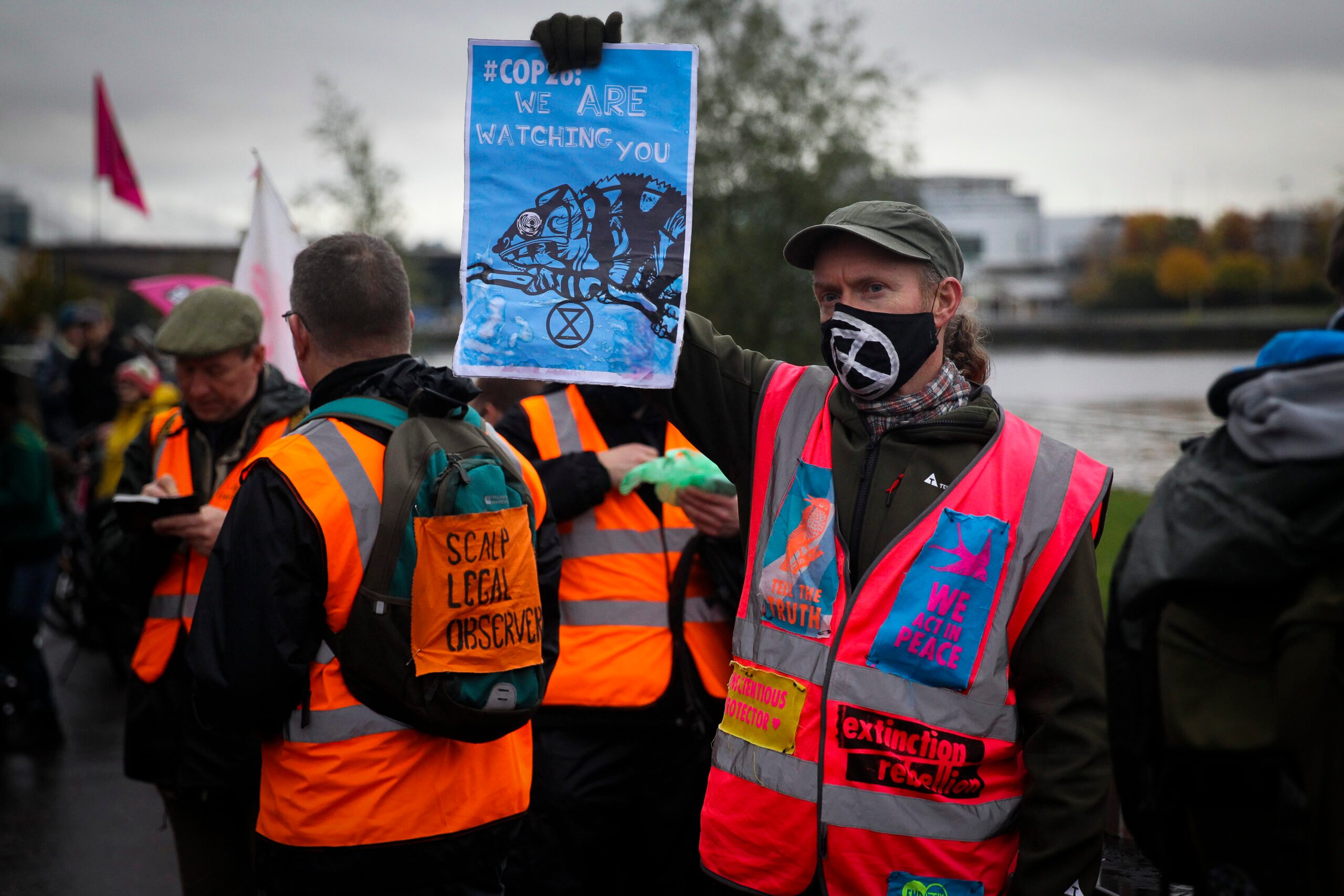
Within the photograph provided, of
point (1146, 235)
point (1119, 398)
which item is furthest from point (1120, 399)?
Answer: point (1146, 235)

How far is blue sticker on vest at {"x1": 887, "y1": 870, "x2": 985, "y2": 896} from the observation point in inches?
82.4

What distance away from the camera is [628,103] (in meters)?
2.48

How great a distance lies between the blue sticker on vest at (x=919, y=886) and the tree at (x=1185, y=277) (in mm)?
102397

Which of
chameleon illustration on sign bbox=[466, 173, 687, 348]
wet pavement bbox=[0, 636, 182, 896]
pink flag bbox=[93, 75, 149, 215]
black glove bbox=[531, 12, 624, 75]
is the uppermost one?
pink flag bbox=[93, 75, 149, 215]

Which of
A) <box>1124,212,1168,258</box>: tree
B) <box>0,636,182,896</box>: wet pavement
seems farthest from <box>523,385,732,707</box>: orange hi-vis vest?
<box>1124,212,1168,258</box>: tree

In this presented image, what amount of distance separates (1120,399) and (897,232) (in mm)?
39990

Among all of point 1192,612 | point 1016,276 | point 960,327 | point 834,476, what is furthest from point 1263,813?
point 1016,276

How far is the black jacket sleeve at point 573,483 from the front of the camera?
130 inches

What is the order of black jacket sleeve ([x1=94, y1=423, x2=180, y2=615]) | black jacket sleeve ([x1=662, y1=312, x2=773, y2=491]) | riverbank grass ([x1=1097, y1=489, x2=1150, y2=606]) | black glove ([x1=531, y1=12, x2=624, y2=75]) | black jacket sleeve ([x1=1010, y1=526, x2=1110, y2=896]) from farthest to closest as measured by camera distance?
1. riverbank grass ([x1=1097, y1=489, x2=1150, y2=606])
2. black jacket sleeve ([x1=94, y1=423, x2=180, y2=615])
3. black jacket sleeve ([x1=662, y1=312, x2=773, y2=491])
4. black glove ([x1=531, y1=12, x2=624, y2=75])
5. black jacket sleeve ([x1=1010, y1=526, x2=1110, y2=896])

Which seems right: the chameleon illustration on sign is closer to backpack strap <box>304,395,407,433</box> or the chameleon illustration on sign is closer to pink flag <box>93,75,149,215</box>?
backpack strap <box>304,395,407,433</box>

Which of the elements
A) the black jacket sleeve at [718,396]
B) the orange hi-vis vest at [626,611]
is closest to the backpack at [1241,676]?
the black jacket sleeve at [718,396]

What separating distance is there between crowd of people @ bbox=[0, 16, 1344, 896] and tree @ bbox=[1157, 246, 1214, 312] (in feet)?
335

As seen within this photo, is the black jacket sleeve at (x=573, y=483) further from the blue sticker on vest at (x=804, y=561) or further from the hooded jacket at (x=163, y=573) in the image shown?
the blue sticker on vest at (x=804, y=561)

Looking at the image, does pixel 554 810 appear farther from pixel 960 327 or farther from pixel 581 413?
pixel 960 327
